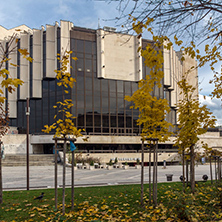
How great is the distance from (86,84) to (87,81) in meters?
0.56

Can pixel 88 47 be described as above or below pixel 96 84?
above

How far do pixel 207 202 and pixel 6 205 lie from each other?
6.13 m

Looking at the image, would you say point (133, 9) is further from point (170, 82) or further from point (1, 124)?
point (170, 82)

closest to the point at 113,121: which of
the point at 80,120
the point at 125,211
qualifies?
the point at 80,120

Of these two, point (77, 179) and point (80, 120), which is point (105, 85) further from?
point (77, 179)

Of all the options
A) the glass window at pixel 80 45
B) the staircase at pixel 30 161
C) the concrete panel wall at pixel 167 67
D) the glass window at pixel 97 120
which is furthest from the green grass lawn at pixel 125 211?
the concrete panel wall at pixel 167 67

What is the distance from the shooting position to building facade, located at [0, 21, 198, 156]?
4445cm

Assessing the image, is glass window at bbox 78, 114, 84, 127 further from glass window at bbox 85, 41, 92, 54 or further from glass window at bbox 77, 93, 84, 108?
glass window at bbox 85, 41, 92, 54

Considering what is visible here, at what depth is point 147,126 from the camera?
26.0ft

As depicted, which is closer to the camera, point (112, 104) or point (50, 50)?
point (50, 50)

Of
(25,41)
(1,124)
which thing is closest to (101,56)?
(25,41)

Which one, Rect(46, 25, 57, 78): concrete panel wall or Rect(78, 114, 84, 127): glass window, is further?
Rect(78, 114, 84, 127): glass window

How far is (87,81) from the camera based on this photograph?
150 ft

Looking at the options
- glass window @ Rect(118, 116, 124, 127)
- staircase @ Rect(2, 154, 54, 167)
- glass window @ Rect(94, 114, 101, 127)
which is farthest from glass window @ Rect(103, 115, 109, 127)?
staircase @ Rect(2, 154, 54, 167)
